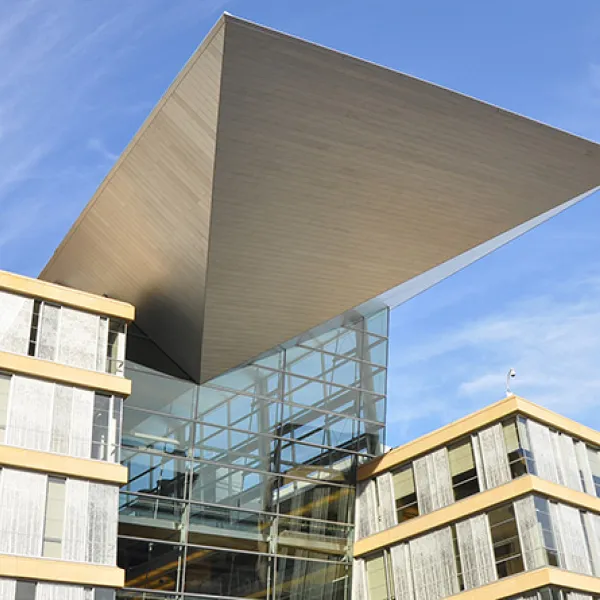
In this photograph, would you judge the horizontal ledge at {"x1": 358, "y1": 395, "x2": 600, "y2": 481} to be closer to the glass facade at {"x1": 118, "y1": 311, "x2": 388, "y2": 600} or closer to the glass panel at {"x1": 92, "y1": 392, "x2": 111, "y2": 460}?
the glass facade at {"x1": 118, "y1": 311, "x2": 388, "y2": 600}

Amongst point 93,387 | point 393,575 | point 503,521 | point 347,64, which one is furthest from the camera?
point 393,575

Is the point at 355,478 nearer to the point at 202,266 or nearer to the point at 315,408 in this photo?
the point at 315,408

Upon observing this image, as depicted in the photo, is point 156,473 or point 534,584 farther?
point 156,473

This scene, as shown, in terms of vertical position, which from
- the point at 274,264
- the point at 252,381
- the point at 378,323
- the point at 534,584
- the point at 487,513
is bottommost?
the point at 534,584

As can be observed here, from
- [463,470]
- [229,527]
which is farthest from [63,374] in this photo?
[463,470]

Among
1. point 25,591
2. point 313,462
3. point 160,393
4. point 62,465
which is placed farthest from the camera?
point 313,462

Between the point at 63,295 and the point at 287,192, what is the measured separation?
6.70 m

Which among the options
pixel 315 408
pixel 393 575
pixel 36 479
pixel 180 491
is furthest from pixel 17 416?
pixel 393 575

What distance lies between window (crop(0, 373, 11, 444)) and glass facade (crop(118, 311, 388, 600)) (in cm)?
438

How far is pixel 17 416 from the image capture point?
22.4m

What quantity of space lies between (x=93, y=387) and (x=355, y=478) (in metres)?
10.5

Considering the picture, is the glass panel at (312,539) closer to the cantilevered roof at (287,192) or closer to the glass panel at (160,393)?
the glass panel at (160,393)

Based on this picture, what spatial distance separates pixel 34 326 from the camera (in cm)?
2395

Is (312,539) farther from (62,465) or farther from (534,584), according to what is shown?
(62,465)
